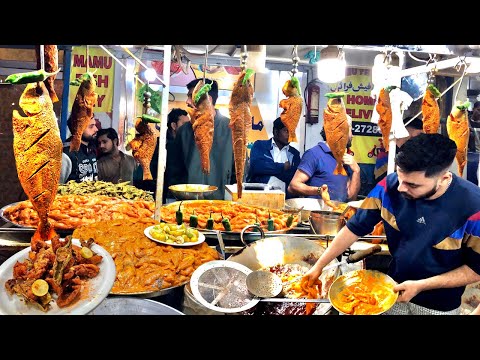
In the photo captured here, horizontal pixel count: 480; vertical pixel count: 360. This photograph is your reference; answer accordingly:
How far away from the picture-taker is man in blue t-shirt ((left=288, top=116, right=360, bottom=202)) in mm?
3754

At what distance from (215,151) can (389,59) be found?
→ 5.73 ft

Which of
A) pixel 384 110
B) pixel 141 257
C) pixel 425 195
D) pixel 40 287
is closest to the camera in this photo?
pixel 40 287

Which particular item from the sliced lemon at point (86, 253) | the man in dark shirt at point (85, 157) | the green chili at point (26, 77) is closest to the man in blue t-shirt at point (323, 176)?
the man in dark shirt at point (85, 157)

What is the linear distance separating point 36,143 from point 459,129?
321 centimetres

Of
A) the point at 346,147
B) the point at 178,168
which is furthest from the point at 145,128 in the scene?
the point at 346,147

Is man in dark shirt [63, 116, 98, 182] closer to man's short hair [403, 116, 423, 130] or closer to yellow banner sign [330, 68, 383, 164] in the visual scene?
yellow banner sign [330, 68, 383, 164]

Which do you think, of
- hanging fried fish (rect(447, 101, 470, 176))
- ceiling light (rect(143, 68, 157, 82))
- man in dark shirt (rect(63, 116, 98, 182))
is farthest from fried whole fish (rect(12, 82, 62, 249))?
hanging fried fish (rect(447, 101, 470, 176))

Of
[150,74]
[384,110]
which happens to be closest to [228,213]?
[150,74]

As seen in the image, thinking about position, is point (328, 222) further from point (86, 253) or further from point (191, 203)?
point (86, 253)

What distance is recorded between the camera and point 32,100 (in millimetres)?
2867

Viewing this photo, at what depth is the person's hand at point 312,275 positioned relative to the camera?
304cm

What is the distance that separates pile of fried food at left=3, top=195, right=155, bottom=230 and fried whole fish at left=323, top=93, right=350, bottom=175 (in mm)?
1664

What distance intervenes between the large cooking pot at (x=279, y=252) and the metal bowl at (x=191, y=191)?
0.91 m

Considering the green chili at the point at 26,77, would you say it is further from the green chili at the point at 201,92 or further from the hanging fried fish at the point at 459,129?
the hanging fried fish at the point at 459,129
